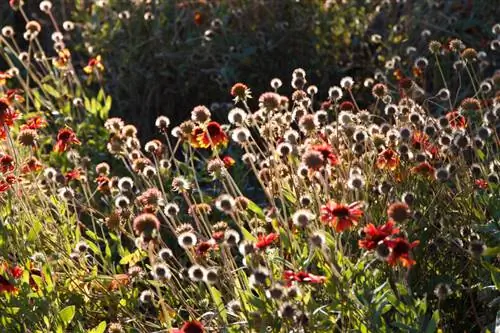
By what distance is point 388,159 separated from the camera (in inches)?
125

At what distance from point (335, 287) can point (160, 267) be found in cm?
46

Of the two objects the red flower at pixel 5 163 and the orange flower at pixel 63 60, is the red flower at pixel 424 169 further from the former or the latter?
the orange flower at pixel 63 60

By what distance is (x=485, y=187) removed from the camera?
10.6ft

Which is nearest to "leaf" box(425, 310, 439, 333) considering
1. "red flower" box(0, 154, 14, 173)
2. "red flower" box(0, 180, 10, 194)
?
"red flower" box(0, 180, 10, 194)

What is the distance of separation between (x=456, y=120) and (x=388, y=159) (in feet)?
1.50

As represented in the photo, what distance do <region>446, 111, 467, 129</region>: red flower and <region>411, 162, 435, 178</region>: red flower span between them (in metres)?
0.27

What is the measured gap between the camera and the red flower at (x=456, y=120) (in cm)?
338

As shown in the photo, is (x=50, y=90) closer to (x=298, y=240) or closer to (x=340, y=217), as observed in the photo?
(x=298, y=240)

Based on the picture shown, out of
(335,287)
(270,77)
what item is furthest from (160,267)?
(270,77)

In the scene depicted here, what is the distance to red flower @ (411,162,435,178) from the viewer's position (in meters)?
3.09

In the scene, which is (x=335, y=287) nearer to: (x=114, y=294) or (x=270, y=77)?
(x=114, y=294)

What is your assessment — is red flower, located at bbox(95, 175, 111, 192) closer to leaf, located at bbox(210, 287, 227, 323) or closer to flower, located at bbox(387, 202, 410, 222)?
leaf, located at bbox(210, 287, 227, 323)

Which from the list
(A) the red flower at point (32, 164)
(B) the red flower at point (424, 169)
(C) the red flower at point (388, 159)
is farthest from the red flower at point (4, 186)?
(B) the red flower at point (424, 169)

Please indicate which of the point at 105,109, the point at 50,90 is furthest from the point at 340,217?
the point at 50,90
